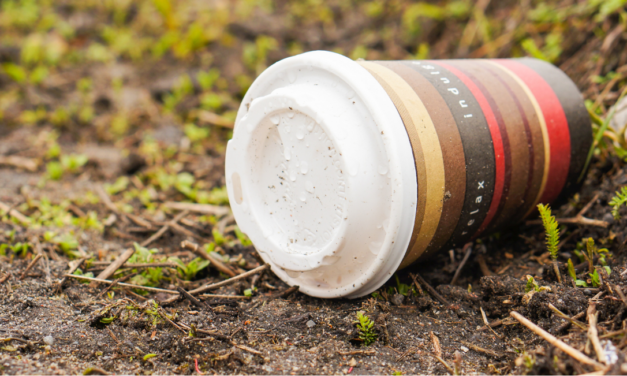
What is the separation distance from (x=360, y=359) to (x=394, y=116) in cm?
77

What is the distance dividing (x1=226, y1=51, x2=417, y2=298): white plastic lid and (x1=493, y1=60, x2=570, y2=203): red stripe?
778 millimetres

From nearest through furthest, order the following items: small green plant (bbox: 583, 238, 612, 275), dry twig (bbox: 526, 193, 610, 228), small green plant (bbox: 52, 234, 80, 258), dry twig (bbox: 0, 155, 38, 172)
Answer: small green plant (bbox: 583, 238, 612, 275) → dry twig (bbox: 526, 193, 610, 228) → small green plant (bbox: 52, 234, 80, 258) → dry twig (bbox: 0, 155, 38, 172)

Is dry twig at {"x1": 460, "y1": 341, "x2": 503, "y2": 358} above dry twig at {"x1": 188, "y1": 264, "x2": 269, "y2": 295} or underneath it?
above

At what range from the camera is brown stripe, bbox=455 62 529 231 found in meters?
1.70

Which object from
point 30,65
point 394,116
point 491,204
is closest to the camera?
point 394,116

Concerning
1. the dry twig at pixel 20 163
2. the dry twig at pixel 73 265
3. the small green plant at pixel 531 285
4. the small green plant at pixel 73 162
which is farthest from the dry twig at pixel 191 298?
the dry twig at pixel 20 163

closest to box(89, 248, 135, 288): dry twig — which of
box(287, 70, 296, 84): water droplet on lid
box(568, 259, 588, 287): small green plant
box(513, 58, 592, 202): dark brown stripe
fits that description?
box(287, 70, 296, 84): water droplet on lid

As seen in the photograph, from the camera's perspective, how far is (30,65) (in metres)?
4.23

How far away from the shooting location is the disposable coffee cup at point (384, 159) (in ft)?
4.79

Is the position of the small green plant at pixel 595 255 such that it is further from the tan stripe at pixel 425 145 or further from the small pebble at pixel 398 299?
the small pebble at pixel 398 299

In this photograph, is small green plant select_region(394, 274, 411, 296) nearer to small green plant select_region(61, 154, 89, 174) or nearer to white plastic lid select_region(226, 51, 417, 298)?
white plastic lid select_region(226, 51, 417, 298)

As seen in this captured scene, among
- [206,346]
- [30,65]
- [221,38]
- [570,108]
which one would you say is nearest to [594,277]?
[570,108]

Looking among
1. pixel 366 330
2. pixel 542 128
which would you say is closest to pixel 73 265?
pixel 366 330

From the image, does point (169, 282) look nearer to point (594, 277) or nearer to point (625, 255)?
point (594, 277)
